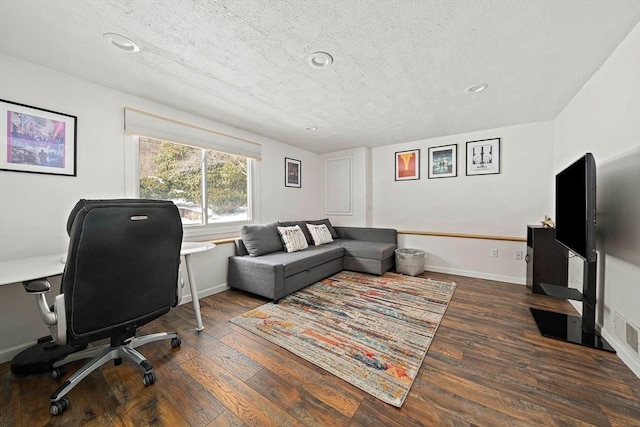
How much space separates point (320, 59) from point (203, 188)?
227cm

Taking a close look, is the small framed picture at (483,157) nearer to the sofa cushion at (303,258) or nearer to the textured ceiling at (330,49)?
the textured ceiling at (330,49)

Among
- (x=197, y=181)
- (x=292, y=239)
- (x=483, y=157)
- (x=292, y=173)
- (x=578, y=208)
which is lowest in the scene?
(x=292, y=239)

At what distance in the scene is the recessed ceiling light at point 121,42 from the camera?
1.64 m

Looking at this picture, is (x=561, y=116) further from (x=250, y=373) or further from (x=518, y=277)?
(x=250, y=373)

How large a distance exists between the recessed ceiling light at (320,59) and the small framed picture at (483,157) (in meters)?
3.04

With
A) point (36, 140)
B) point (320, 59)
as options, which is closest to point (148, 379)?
point (36, 140)

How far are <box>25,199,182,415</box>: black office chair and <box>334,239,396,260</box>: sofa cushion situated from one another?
2761 mm

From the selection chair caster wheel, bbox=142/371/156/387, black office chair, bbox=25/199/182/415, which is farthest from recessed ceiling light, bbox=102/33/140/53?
chair caster wheel, bbox=142/371/156/387

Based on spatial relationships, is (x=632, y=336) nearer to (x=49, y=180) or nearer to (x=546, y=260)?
(x=546, y=260)

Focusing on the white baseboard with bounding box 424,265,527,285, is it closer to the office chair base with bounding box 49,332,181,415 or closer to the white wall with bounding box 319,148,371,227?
the white wall with bounding box 319,148,371,227

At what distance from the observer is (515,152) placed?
11.7 feet

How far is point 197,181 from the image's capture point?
3217 millimetres

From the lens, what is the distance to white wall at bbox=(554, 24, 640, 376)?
1605 mm

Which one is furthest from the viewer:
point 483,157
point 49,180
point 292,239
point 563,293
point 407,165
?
point 407,165
